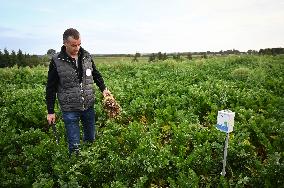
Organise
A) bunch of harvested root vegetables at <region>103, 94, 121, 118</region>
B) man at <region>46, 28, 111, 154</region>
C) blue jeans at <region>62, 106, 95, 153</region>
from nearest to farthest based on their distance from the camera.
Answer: man at <region>46, 28, 111, 154</region> → blue jeans at <region>62, 106, 95, 153</region> → bunch of harvested root vegetables at <region>103, 94, 121, 118</region>

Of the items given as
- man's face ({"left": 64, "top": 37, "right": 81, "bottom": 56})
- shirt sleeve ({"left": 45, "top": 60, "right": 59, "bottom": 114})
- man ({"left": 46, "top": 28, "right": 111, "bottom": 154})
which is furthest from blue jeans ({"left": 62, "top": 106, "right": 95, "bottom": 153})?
man's face ({"left": 64, "top": 37, "right": 81, "bottom": 56})

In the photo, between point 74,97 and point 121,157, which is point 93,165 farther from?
point 74,97

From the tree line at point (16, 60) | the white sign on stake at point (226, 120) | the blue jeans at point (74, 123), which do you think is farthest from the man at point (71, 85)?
the tree line at point (16, 60)

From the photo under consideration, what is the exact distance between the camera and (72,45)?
4.67m

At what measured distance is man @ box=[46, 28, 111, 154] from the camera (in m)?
4.84

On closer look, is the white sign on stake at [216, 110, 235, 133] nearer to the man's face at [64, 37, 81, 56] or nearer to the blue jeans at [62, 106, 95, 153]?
the blue jeans at [62, 106, 95, 153]

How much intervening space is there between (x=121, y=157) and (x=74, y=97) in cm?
120

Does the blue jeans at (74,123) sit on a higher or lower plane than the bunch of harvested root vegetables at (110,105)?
lower

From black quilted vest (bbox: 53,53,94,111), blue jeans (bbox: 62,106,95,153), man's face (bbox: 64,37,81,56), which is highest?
man's face (bbox: 64,37,81,56)

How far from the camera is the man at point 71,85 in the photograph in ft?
15.9

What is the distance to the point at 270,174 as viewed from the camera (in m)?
4.31

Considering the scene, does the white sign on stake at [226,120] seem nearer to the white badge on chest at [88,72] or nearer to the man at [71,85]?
the man at [71,85]

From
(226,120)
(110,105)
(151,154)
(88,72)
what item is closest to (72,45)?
(88,72)

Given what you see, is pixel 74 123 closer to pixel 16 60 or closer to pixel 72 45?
pixel 72 45
